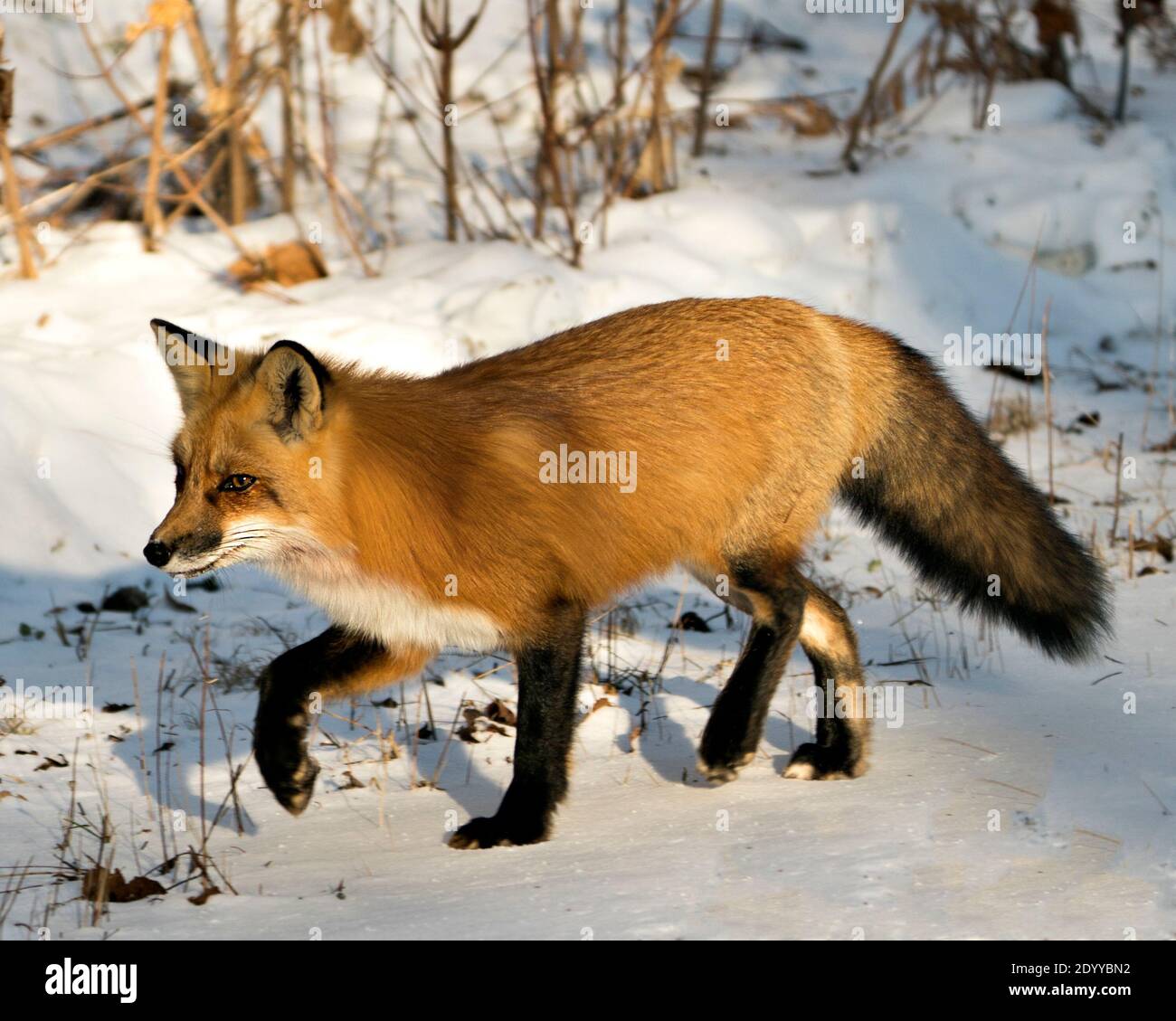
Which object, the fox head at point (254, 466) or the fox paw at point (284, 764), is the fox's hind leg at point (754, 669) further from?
the fox head at point (254, 466)

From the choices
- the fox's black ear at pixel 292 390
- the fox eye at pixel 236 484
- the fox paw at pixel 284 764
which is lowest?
the fox paw at pixel 284 764

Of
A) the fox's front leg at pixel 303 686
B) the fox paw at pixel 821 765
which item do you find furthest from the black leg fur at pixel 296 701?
the fox paw at pixel 821 765

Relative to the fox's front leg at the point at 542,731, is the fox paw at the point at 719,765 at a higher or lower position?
lower

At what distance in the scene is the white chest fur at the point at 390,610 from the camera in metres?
3.93

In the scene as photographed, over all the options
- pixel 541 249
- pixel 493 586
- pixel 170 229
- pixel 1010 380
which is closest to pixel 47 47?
pixel 170 229

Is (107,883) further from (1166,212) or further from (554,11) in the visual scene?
(1166,212)

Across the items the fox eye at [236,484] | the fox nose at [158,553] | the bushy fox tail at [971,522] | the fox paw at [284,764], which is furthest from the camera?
the bushy fox tail at [971,522]

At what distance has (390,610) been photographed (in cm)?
395

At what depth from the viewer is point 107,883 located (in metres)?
3.44

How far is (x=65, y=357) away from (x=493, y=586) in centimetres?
504

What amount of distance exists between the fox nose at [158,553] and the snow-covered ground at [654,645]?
2.56 ft

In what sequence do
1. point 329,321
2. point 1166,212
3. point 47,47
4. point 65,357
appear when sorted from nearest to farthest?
point 65,357 < point 329,321 < point 1166,212 < point 47,47

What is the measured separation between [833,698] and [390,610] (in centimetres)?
154

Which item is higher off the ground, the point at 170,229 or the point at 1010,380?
the point at 170,229
